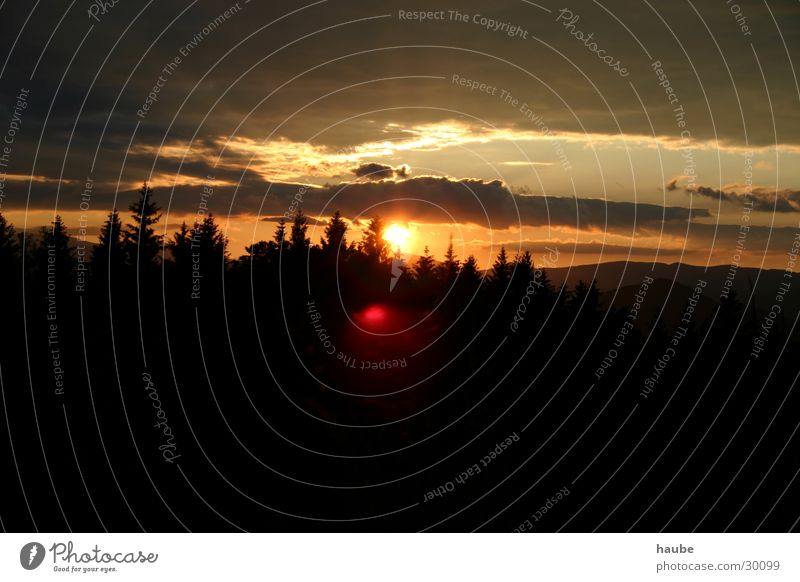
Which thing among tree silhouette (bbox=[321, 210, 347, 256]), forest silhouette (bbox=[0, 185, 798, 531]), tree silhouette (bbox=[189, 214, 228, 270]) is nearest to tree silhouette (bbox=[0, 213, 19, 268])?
forest silhouette (bbox=[0, 185, 798, 531])

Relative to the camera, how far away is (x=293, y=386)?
25.2m

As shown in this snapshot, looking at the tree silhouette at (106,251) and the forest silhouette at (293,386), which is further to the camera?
the tree silhouette at (106,251)

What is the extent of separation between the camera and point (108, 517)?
22812mm

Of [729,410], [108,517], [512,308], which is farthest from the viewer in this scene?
[729,410]

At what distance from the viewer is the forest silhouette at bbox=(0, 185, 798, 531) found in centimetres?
2364

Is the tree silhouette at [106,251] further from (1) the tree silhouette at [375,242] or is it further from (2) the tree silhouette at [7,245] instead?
(1) the tree silhouette at [375,242]

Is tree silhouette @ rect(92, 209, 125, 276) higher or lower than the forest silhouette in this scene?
higher

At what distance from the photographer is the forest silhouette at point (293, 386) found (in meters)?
23.6

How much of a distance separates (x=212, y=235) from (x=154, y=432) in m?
5.59

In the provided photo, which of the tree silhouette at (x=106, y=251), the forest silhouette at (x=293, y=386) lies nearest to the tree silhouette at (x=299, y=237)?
the forest silhouette at (x=293, y=386)

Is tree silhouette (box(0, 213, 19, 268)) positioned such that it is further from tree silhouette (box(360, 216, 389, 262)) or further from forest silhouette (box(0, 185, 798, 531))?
tree silhouette (box(360, 216, 389, 262))

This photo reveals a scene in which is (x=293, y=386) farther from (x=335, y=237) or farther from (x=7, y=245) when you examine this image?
(x=7, y=245)
